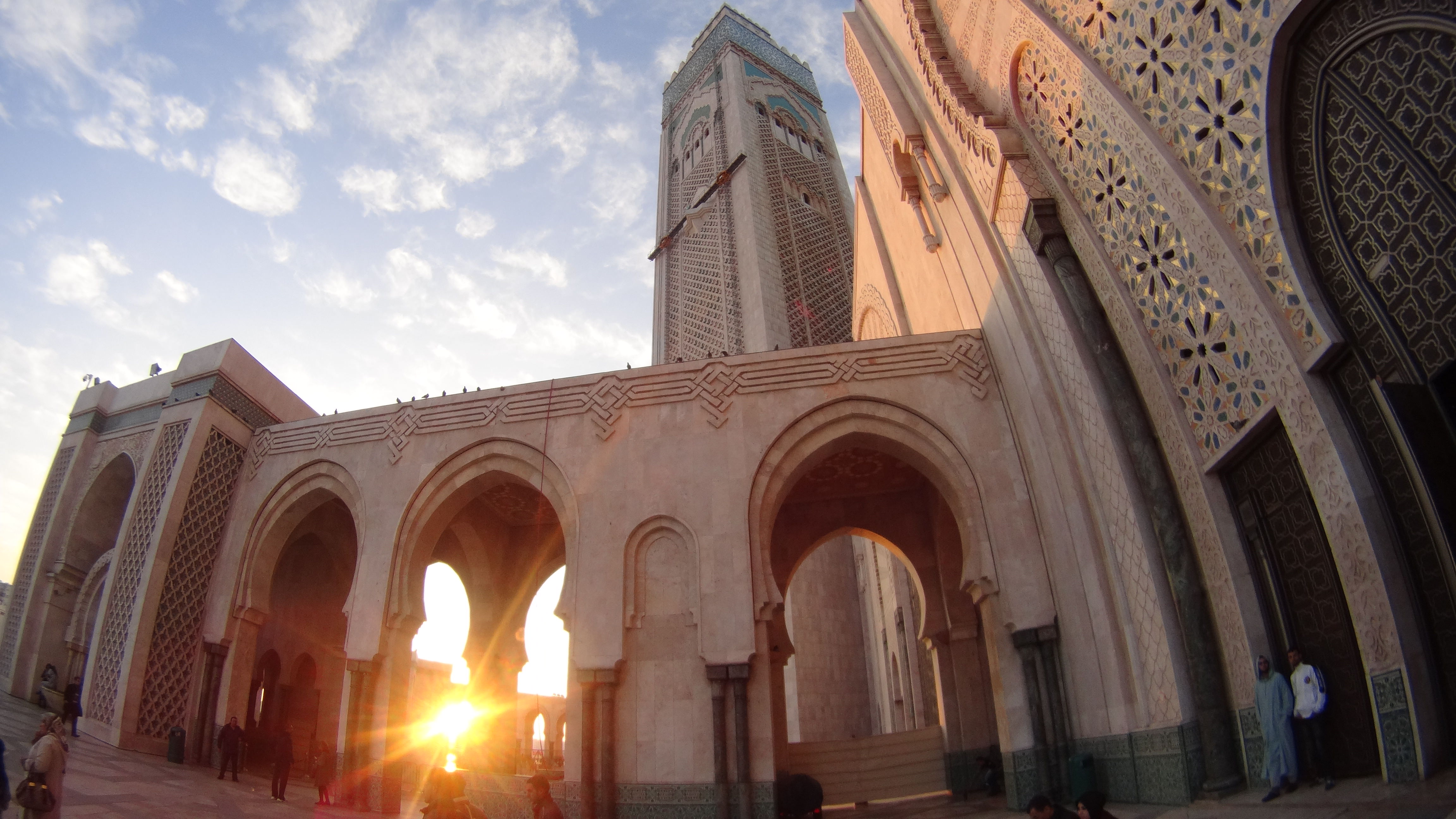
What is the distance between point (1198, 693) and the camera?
4918 mm

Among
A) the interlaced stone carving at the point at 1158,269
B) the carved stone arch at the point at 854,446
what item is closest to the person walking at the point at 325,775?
the carved stone arch at the point at 854,446

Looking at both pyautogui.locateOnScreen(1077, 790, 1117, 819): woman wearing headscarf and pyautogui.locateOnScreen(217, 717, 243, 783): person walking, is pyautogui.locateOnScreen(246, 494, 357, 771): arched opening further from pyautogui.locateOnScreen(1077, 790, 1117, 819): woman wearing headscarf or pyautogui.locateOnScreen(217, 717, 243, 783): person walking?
pyautogui.locateOnScreen(1077, 790, 1117, 819): woman wearing headscarf

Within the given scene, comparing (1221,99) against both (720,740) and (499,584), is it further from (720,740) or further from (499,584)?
(499,584)

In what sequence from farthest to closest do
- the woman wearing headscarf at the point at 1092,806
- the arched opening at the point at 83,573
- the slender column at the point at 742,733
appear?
the arched opening at the point at 83,573 < the slender column at the point at 742,733 < the woman wearing headscarf at the point at 1092,806

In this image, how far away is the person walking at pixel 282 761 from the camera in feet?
22.9

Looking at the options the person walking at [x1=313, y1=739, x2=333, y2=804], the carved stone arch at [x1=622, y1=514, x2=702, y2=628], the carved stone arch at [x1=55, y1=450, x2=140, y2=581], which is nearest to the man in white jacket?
the carved stone arch at [x1=622, y1=514, x2=702, y2=628]

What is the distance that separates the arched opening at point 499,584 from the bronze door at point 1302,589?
7.05m

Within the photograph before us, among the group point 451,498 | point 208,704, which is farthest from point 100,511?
point 451,498

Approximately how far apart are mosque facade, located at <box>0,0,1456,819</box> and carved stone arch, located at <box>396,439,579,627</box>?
0.04 m

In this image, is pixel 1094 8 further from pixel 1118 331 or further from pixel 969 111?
pixel 1118 331

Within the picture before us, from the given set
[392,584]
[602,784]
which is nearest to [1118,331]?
[602,784]

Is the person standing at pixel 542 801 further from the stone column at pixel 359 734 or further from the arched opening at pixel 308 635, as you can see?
the arched opening at pixel 308 635

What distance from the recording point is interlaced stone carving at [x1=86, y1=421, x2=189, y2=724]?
804 cm

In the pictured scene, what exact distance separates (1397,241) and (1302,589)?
197 cm
